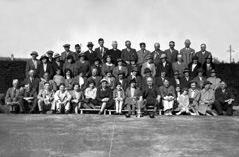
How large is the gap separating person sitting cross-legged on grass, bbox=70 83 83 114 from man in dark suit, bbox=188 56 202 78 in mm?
4058

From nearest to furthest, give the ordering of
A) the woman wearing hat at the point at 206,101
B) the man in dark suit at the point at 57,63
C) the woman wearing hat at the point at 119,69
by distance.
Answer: the woman wearing hat at the point at 206,101 → the woman wearing hat at the point at 119,69 → the man in dark suit at the point at 57,63

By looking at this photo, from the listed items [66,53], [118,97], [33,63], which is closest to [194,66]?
[118,97]

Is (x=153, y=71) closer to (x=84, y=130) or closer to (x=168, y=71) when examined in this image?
(x=168, y=71)

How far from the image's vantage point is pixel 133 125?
31.9 ft

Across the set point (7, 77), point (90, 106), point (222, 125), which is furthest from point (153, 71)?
point (7, 77)

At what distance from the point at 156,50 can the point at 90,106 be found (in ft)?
11.7

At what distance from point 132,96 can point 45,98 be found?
2845mm

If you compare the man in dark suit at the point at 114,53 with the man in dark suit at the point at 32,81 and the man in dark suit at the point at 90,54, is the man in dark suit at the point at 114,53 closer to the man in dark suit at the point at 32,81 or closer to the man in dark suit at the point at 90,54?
the man in dark suit at the point at 90,54

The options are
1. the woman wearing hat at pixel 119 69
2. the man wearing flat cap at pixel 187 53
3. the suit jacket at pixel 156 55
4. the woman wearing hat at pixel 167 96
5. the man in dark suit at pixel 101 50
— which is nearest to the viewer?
the woman wearing hat at pixel 167 96

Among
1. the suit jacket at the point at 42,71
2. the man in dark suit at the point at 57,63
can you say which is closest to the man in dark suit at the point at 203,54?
the man in dark suit at the point at 57,63

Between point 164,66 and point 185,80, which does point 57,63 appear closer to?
point 164,66

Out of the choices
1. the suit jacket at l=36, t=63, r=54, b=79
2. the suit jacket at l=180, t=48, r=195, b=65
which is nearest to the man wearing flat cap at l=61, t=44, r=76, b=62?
the suit jacket at l=36, t=63, r=54, b=79

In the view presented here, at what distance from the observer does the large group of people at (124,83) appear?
11391 millimetres

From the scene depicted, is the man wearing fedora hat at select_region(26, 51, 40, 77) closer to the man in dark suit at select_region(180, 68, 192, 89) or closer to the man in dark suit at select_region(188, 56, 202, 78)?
the man in dark suit at select_region(180, 68, 192, 89)
